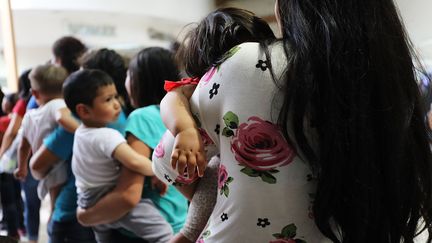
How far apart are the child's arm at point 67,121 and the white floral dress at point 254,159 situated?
99 cm

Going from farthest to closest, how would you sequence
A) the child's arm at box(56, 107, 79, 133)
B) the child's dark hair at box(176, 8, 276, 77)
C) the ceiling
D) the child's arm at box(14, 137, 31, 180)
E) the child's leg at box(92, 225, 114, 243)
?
the ceiling → the child's arm at box(14, 137, 31, 180) → the child's arm at box(56, 107, 79, 133) → the child's leg at box(92, 225, 114, 243) → the child's dark hair at box(176, 8, 276, 77)

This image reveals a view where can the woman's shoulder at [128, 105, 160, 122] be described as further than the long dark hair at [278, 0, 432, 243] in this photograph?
Yes

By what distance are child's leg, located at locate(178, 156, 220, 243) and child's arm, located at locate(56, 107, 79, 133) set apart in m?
0.84

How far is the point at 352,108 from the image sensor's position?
0.66m

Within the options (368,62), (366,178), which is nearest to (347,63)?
(368,62)

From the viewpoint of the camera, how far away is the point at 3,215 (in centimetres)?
303

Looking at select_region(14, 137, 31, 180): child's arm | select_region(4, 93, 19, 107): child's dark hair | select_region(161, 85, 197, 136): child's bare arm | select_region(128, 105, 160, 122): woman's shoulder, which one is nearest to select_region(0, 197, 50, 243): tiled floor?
select_region(14, 137, 31, 180): child's arm

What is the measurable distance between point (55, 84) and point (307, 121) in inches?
58.5

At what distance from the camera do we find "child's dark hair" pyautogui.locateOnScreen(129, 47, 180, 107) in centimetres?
136

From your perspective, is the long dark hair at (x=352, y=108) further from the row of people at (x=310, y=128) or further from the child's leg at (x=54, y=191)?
the child's leg at (x=54, y=191)

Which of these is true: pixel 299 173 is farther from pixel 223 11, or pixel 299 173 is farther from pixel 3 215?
pixel 3 215

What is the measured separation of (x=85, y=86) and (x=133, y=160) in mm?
333

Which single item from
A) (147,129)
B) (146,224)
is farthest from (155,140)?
(146,224)

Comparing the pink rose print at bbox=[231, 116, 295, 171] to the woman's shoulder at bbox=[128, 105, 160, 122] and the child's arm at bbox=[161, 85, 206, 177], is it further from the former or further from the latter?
the woman's shoulder at bbox=[128, 105, 160, 122]
